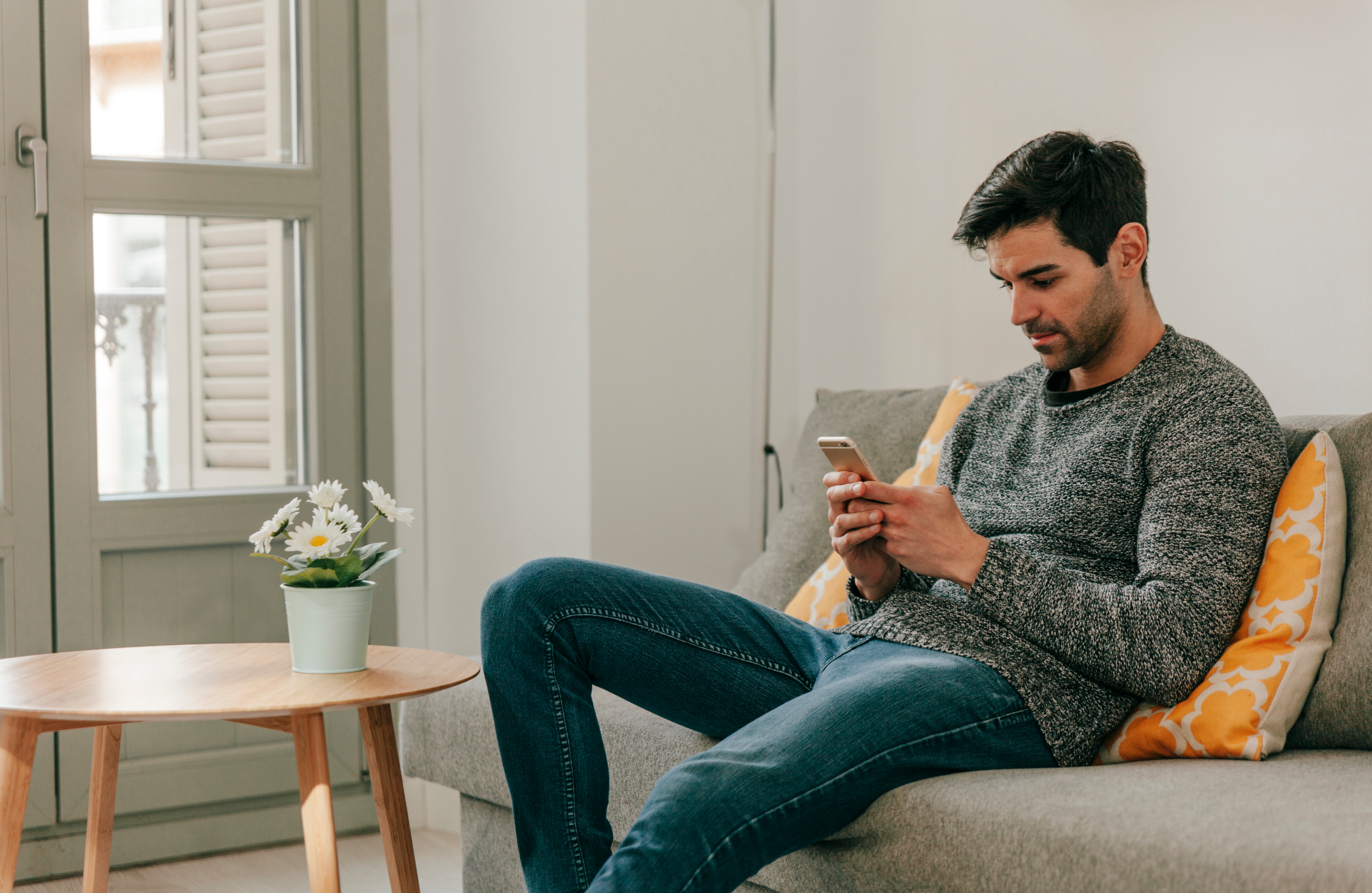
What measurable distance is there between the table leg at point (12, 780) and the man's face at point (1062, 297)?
49.9 inches

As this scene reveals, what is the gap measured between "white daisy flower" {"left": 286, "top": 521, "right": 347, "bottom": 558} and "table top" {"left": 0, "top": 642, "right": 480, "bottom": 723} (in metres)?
0.15

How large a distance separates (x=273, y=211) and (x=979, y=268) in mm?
1480

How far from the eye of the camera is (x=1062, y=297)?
1.49m

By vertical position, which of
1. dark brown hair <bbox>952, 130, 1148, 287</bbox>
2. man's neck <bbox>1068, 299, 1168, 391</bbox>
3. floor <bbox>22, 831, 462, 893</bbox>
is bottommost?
floor <bbox>22, 831, 462, 893</bbox>

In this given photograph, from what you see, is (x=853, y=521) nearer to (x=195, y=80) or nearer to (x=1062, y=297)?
(x=1062, y=297)

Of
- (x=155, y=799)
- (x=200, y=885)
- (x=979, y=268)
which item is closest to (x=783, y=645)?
(x=979, y=268)

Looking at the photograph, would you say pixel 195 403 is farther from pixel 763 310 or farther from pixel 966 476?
pixel 966 476

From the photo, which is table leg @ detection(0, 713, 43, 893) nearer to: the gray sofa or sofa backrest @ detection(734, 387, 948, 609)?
the gray sofa

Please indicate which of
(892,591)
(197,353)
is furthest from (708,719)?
(197,353)

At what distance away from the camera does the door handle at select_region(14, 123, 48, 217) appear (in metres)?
2.41

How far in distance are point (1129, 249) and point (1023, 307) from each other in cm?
14

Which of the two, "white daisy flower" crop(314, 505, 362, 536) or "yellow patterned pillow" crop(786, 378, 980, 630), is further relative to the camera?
"yellow patterned pillow" crop(786, 378, 980, 630)

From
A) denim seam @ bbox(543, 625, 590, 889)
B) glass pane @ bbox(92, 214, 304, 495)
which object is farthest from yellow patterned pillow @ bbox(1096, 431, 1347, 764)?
glass pane @ bbox(92, 214, 304, 495)

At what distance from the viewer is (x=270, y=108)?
105 inches
